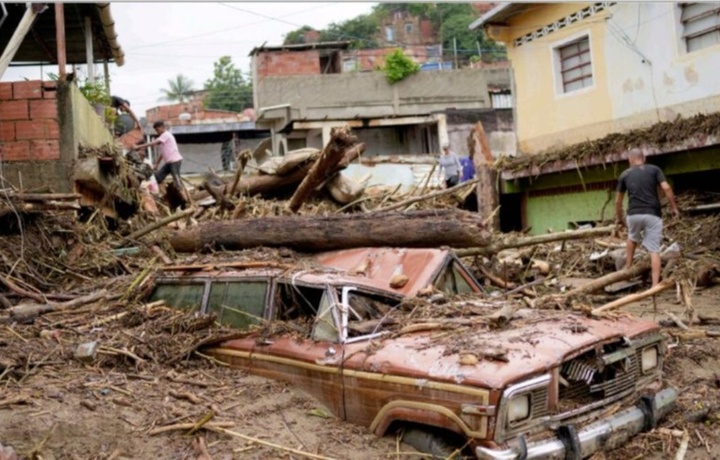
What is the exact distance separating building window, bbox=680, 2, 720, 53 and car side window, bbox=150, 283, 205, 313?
1020 cm

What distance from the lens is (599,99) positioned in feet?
51.1

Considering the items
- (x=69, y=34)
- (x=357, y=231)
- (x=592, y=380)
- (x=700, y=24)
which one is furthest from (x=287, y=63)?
(x=592, y=380)

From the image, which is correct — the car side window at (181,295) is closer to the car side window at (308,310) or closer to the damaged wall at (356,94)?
the car side window at (308,310)

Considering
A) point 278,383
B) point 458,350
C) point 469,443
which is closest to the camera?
point 469,443

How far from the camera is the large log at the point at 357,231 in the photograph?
27.6 ft

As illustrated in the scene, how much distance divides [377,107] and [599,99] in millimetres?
18896

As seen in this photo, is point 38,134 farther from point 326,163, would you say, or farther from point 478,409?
point 478,409

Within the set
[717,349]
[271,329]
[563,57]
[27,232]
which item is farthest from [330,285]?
[563,57]

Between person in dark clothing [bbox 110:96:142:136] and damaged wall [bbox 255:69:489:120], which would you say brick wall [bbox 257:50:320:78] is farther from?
person in dark clothing [bbox 110:96:142:136]

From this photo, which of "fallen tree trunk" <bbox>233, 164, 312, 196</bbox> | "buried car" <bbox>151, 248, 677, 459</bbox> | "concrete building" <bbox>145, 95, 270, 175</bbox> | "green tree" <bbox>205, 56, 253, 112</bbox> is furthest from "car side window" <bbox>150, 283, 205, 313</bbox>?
"green tree" <bbox>205, 56, 253, 112</bbox>

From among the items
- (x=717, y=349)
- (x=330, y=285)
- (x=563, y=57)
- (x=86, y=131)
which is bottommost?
(x=717, y=349)

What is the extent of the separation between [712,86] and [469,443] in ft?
35.2

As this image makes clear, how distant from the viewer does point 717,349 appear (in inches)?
276

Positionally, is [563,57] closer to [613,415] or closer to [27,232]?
[27,232]
